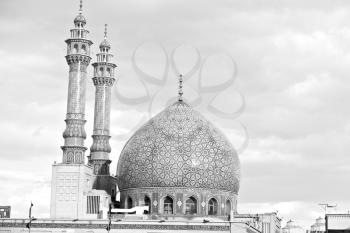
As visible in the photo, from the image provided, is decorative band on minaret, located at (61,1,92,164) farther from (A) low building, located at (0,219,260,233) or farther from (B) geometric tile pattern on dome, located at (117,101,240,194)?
(A) low building, located at (0,219,260,233)

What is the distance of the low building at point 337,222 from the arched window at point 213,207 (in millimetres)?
7176

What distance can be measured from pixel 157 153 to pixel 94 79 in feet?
28.4

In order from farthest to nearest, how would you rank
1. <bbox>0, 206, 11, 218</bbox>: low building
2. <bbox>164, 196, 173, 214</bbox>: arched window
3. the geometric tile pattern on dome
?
<bbox>0, 206, 11, 218</bbox>: low building → the geometric tile pattern on dome → <bbox>164, 196, 173, 214</bbox>: arched window

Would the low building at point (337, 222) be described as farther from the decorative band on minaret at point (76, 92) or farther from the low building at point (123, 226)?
the decorative band on minaret at point (76, 92)

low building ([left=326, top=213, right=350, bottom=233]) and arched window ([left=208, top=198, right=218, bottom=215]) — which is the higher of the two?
arched window ([left=208, top=198, right=218, bottom=215])

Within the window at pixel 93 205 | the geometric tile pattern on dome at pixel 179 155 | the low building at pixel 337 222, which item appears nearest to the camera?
the window at pixel 93 205

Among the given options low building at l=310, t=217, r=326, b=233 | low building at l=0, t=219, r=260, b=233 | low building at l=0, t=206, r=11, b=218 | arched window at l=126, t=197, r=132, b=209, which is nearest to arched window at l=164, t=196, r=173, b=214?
Result: arched window at l=126, t=197, r=132, b=209

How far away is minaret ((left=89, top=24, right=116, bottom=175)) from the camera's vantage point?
1973 inches

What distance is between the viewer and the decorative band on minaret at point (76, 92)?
4562 centimetres

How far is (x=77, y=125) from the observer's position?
151 ft

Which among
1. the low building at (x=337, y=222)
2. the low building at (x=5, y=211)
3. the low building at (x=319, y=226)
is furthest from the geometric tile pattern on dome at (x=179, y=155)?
the low building at (x=319, y=226)

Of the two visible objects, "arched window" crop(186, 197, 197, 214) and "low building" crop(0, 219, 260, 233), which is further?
"arched window" crop(186, 197, 197, 214)

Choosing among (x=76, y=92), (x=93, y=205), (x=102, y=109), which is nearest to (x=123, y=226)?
(x=93, y=205)

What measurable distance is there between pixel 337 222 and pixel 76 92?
17.1 m
